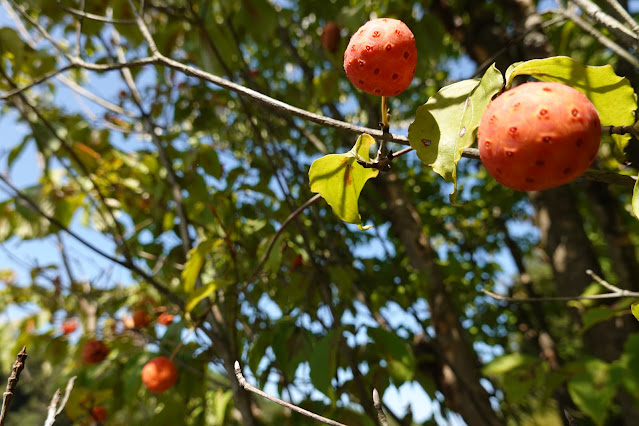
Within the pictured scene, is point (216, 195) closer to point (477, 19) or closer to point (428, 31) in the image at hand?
point (428, 31)

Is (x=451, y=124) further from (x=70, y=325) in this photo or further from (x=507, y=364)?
(x=70, y=325)

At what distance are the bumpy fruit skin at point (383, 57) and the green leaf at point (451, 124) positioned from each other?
0.30ft

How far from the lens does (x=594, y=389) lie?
4.74 feet

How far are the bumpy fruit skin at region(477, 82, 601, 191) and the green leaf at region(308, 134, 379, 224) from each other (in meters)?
0.25

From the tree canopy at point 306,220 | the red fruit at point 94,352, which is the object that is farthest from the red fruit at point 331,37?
the red fruit at point 94,352

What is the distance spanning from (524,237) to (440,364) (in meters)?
3.69

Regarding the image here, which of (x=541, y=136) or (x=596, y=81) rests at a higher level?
(x=596, y=81)

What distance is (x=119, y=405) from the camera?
2086mm

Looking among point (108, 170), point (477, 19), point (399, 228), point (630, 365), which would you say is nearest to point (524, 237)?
point (477, 19)

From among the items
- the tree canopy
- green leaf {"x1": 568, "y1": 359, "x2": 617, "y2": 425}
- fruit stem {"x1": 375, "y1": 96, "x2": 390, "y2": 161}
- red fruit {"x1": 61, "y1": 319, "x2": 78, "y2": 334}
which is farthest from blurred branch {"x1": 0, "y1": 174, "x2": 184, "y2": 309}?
red fruit {"x1": 61, "y1": 319, "x2": 78, "y2": 334}

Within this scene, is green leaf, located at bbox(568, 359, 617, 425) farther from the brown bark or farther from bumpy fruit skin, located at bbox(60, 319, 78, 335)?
bumpy fruit skin, located at bbox(60, 319, 78, 335)

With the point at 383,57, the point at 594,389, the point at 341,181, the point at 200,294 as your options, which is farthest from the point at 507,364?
the point at 383,57

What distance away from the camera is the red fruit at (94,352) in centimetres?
194

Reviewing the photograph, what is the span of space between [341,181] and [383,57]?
0.20m
